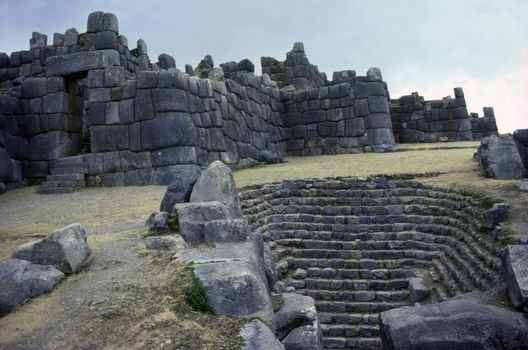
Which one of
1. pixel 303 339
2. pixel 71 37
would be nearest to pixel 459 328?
pixel 303 339

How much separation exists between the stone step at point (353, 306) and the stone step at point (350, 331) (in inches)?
14.1

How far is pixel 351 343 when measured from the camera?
829 centimetres

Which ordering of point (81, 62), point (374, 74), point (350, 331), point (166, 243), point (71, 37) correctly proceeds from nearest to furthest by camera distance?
point (166, 243) < point (350, 331) < point (81, 62) < point (71, 37) < point (374, 74)

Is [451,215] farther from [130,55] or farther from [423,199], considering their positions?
[130,55]

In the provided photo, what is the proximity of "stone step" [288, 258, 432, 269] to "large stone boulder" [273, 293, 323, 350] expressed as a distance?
14.2ft

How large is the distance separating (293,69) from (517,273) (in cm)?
1749

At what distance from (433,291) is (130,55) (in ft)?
37.4

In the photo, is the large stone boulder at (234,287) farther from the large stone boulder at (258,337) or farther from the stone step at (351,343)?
the stone step at (351,343)

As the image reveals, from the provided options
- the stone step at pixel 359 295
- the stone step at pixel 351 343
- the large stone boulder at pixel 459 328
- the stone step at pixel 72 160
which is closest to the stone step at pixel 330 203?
the stone step at pixel 359 295

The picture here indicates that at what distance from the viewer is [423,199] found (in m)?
10.3

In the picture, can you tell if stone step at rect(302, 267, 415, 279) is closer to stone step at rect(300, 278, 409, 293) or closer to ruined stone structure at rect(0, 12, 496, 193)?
stone step at rect(300, 278, 409, 293)

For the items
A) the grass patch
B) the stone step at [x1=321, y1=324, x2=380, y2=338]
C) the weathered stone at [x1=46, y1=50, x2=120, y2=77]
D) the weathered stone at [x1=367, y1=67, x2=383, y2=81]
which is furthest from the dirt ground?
the weathered stone at [x1=367, y1=67, x2=383, y2=81]

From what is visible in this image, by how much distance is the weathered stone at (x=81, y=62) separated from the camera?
1336cm

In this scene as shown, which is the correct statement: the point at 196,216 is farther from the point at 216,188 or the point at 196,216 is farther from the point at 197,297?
the point at 197,297
